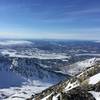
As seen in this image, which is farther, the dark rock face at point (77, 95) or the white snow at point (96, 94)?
the white snow at point (96, 94)

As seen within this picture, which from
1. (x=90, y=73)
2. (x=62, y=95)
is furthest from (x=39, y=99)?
(x=62, y=95)

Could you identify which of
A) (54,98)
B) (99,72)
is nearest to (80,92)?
(54,98)

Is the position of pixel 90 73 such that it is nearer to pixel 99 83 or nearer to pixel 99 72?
pixel 99 72

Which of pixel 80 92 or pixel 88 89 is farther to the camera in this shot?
pixel 88 89

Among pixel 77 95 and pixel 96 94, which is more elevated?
pixel 77 95

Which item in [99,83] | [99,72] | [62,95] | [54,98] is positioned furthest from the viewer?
[99,72]

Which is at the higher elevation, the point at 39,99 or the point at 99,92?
the point at 99,92

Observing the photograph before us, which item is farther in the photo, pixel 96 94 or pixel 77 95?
pixel 96 94

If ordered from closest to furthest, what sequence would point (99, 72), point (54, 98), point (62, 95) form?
point (62, 95) < point (54, 98) < point (99, 72)

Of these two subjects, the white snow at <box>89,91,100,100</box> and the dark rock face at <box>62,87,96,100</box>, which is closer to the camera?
the dark rock face at <box>62,87,96,100</box>
